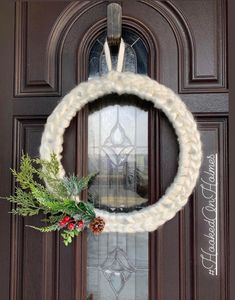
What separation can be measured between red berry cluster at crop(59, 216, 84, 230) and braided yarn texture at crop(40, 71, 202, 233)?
0.16 ft

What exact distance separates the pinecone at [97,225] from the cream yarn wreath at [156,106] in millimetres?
27

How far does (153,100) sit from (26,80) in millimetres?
301

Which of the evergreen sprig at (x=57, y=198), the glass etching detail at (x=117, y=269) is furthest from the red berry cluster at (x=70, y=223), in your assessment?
the glass etching detail at (x=117, y=269)

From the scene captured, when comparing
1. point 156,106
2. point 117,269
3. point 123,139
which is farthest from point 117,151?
point 117,269

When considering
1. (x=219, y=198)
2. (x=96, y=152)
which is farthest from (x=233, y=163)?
(x=96, y=152)

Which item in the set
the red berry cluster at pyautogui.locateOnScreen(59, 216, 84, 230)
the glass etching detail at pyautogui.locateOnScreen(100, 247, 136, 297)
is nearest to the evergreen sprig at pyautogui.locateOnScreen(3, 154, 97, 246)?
the red berry cluster at pyautogui.locateOnScreen(59, 216, 84, 230)

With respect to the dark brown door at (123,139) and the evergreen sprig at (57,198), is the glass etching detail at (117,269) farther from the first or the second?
→ the evergreen sprig at (57,198)

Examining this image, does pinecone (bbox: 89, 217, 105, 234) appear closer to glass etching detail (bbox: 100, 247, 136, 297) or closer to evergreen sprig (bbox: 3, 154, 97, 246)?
evergreen sprig (bbox: 3, 154, 97, 246)

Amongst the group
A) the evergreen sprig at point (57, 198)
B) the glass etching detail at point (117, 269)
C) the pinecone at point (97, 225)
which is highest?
the evergreen sprig at point (57, 198)

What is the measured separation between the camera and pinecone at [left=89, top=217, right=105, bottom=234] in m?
0.74

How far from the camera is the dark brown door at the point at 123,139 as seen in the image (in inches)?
31.9

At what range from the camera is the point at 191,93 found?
82cm

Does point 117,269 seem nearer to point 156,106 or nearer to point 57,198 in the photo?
point 57,198

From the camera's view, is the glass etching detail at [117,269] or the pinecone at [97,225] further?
the glass etching detail at [117,269]
